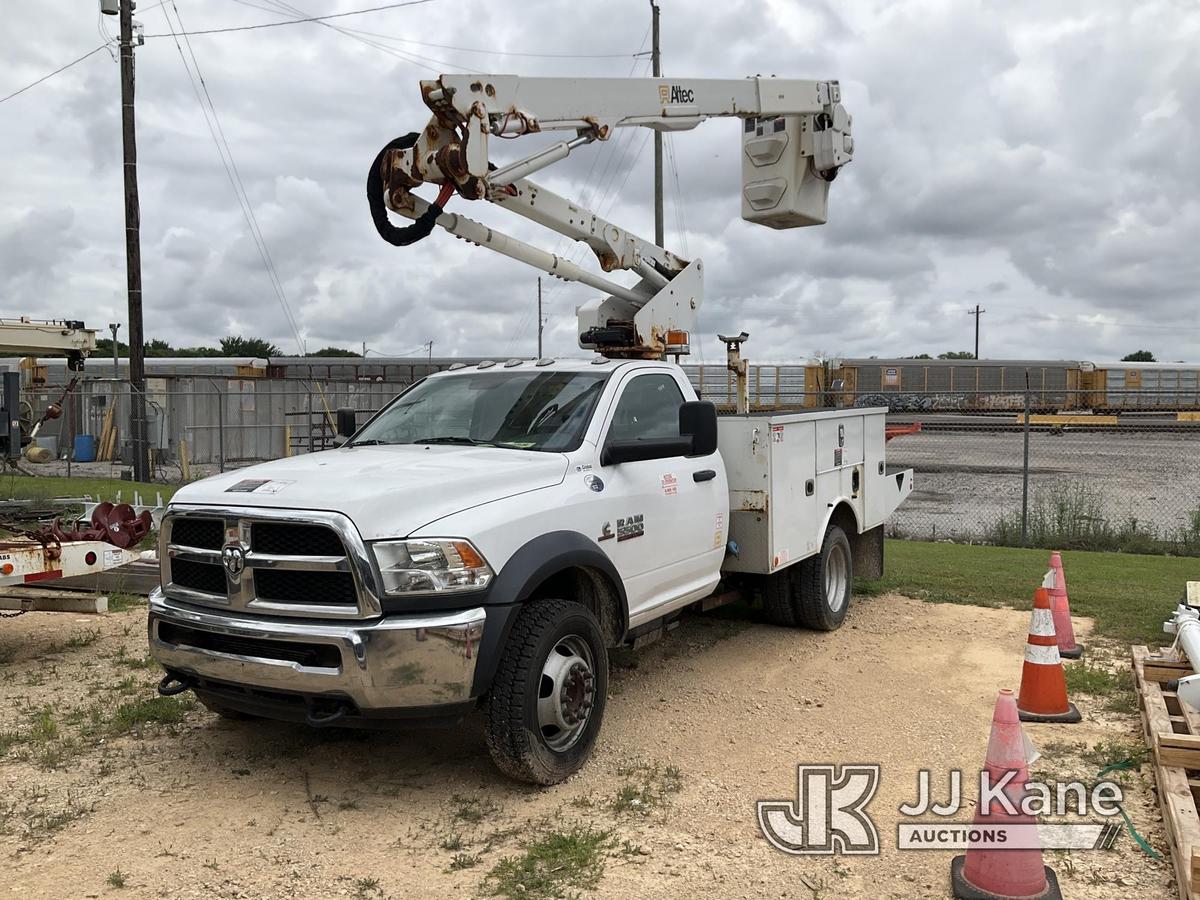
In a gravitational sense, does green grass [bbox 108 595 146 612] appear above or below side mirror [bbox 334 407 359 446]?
below

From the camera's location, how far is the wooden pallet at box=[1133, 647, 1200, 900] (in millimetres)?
3461

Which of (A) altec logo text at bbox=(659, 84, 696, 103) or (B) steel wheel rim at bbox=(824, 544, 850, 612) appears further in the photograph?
(B) steel wheel rim at bbox=(824, 544, 850, 612)

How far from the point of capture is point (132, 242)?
18781mm

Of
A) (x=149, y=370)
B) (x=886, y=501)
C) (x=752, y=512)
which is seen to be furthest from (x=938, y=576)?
(x=149, y=370)

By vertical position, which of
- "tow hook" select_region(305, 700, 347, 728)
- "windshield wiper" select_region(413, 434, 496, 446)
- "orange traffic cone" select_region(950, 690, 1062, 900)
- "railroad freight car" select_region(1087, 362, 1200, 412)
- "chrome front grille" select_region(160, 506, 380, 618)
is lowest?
"orange traffic cone" select_region(950, 690, 1062, 900)

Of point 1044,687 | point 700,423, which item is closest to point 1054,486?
point 1044,687

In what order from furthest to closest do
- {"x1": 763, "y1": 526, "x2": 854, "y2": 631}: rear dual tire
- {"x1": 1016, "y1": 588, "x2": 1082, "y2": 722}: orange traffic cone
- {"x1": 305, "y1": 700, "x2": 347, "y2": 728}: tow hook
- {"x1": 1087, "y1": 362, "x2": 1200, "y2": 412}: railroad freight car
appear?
1. {"x1": 1087, "y1": 362, "x2": 1200, "y2": 412}: railroad freight car
2. {"x1": 763, "y1": 526, "x2": 854, "y2": 631}: rear dual tire
3. {"x1": 1016, "y1": 588, "x2": 1082, "y2": 722}: orange traffic cone
4. {"x1": 305, "y1": 700, "x2": 347, "y2": 728}: tow hook

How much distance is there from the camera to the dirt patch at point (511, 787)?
3.68m

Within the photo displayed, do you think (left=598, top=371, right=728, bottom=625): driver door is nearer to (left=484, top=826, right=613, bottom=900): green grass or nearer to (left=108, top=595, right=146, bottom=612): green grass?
(left=484, top=826, right=613, bottom=900): green grass

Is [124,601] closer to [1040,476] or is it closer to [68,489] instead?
A: [68,489]

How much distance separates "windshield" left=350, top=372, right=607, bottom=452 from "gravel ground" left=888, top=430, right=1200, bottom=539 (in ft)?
30.5

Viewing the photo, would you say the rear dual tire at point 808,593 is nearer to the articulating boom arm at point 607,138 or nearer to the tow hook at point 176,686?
the articulating boom arm at point 607,138

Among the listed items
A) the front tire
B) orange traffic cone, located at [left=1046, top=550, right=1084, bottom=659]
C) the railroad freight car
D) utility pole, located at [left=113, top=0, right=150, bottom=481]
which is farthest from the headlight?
the railroad freight car

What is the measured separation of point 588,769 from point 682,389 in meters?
2.66
